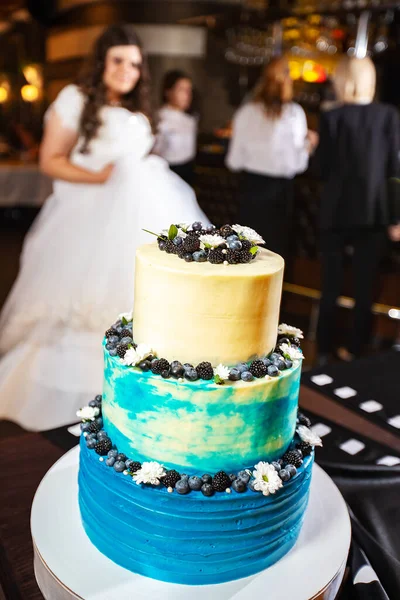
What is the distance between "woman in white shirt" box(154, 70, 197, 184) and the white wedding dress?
2.19 metres

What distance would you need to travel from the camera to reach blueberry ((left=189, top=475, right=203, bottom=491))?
40.5 inches

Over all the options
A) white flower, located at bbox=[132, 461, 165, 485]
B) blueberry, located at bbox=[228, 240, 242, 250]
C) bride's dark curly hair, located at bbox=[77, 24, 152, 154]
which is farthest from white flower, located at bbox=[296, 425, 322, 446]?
bride's dark curly hair, located at bbox=[77, 24, 152, 154]

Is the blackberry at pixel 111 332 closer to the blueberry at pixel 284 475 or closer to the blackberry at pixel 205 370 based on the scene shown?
the blackberry at pixel 205 370

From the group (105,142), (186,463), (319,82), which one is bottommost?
(186,463)

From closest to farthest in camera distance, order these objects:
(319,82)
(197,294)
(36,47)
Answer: (197,294)
(319,82)
(36,47)

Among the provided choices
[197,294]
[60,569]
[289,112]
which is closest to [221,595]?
[60,569]

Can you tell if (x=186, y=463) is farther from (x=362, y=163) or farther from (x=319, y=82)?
(x=319, y=82)

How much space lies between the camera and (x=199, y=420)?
3.36 feet

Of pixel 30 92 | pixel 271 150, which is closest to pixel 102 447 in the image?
pixel 271 150

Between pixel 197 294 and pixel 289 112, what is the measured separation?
151 inches

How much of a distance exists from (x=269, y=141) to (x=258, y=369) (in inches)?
146

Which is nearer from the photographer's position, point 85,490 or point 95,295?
point 85,490

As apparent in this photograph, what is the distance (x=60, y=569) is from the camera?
3.43 ft

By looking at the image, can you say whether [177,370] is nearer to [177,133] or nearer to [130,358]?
[130,358]
